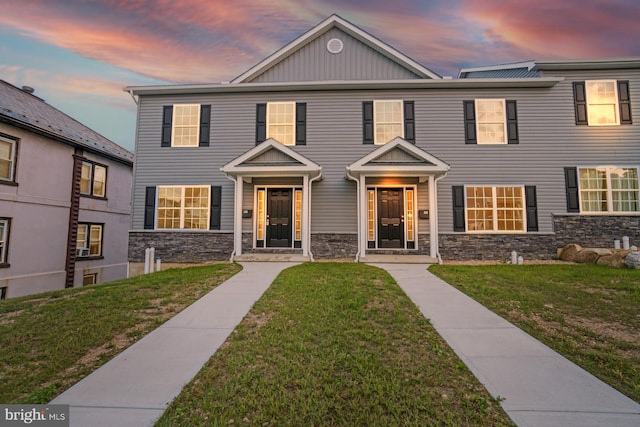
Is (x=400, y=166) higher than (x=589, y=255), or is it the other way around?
(x=400, y=166)

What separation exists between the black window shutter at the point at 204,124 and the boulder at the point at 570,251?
13.0 m

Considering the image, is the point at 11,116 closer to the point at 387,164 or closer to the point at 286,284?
the point at 286,284

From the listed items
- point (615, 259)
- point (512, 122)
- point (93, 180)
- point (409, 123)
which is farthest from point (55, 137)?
point (615, 259)

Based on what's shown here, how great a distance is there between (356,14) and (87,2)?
9.72 meters

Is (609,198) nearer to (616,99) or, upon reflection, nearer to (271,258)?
(616,99)

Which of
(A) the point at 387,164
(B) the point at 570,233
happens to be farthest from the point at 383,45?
(B) the point at 570,233

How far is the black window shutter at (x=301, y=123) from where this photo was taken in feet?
37.3

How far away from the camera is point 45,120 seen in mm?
12680

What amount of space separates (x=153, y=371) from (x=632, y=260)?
1128 cm

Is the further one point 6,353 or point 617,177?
point 617,177

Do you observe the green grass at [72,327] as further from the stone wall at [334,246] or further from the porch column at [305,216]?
the stone wall at [334,246]

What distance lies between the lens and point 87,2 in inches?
429

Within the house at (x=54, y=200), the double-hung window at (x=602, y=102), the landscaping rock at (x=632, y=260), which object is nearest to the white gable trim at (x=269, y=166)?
the house at (x=54, y=200)

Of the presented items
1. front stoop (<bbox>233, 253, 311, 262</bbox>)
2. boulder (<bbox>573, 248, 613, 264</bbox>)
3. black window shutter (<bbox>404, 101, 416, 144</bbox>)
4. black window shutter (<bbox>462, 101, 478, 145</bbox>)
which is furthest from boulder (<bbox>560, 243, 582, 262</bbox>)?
front stoop (<bbox>233, 253, 311, 262</bbox>)
